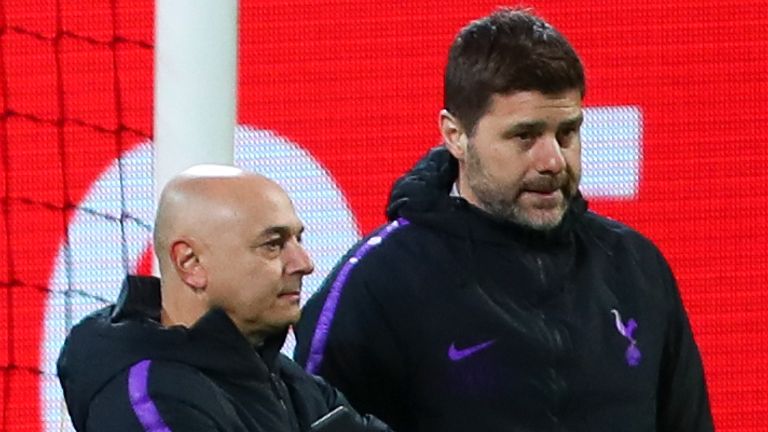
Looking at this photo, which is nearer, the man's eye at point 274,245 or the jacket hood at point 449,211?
the man's eye at point 274,245

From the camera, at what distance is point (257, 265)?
142cm

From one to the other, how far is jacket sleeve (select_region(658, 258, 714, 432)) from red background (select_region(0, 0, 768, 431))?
2.68 feet

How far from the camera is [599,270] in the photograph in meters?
1.71

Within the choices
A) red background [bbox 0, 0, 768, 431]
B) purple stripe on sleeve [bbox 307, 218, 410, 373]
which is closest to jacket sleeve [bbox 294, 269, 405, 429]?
purple stripe on sleeve [bbox 307, 218, 410, 373]

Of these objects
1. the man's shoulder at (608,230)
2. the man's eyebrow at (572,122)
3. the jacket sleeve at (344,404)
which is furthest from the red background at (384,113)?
the jacket sleeve at (344,404)

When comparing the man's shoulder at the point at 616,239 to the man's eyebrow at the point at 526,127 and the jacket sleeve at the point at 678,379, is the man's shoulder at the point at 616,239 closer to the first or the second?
the jacket sleeve at the point at 678,379

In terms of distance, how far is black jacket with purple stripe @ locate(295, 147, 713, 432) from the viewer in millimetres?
1639

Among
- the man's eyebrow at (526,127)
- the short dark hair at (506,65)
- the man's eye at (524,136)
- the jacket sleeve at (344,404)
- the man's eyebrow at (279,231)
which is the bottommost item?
the jacket sleeve at (344,404)

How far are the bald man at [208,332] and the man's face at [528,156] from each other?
250 mm

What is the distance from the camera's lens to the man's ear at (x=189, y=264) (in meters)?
1.42

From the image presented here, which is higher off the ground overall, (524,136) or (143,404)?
(524,136)

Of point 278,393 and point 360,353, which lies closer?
point 278,393

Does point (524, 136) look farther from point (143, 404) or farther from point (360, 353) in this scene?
point (143, 404)

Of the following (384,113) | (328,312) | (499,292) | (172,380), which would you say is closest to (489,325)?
(499,292)
